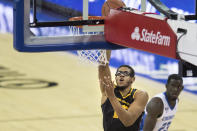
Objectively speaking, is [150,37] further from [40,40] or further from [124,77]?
[124,77]

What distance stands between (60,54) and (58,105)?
348 cm

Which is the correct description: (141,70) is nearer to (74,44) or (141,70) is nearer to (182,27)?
(74,44)

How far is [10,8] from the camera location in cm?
1419

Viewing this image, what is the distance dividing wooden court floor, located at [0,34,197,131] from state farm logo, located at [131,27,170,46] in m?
4.50

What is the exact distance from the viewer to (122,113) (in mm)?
4906

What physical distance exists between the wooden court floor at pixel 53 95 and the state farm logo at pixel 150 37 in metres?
4.50

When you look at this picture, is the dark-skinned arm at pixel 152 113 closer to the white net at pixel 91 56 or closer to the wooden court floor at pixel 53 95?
the white net at pixel 91 56

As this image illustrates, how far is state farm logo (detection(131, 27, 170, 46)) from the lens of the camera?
3.65 metres

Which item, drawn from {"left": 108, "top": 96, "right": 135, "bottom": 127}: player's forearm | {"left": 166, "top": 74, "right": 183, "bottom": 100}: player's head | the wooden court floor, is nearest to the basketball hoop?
{"left": 108, "top": 96, "right": 135, "bottom": 127}: player's forearm

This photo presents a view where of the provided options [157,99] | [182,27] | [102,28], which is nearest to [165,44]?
[182,27]

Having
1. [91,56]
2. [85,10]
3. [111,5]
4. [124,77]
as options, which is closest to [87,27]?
[85,10]

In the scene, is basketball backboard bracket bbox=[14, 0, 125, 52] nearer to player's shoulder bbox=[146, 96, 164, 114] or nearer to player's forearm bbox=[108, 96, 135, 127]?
player's forearm bbox=[108, 96, 135, 127]

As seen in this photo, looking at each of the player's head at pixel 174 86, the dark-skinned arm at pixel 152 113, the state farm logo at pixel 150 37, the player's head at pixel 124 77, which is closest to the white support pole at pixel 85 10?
the state farm logo at pixel 150 37

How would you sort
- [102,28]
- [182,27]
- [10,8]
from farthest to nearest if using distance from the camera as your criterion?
[10,8], [102,28], [182,27]
